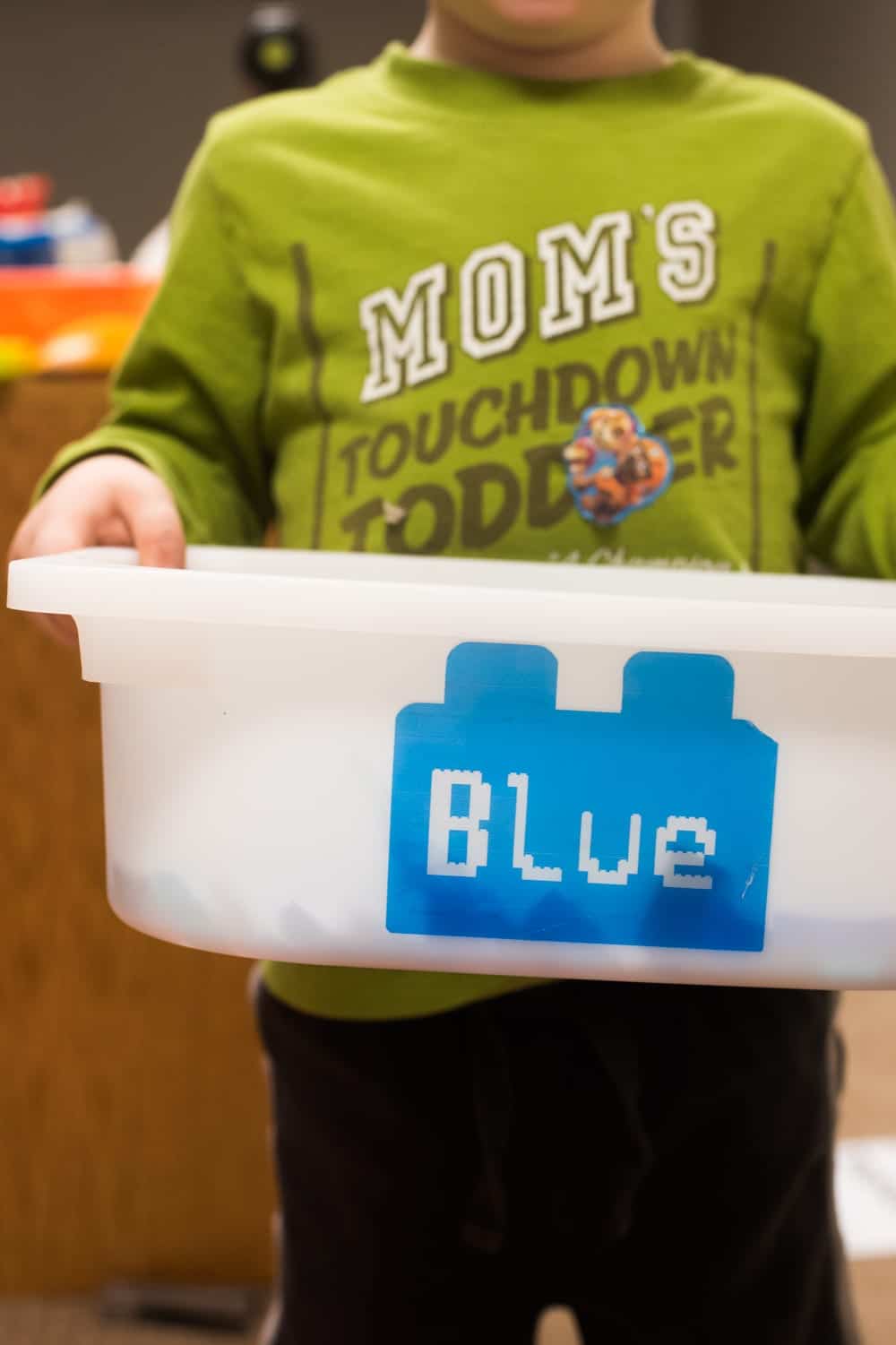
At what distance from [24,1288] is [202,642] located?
2.59 ft

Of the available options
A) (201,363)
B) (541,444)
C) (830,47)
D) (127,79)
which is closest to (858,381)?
(541,444)

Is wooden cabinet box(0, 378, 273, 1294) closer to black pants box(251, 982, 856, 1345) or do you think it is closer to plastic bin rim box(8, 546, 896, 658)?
black pants box(251, 982, 856, 1345)

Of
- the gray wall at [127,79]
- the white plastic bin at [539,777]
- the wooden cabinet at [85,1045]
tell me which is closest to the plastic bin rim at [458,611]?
the white plastic bin at [539,777]

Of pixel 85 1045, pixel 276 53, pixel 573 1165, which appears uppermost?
pixel 276 53

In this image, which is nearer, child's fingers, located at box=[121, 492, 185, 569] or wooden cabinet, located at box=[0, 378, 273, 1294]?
child's fingers, located at box=[121, 492, 185, 569]

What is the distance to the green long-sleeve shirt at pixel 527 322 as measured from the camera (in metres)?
0.57

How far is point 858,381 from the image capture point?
583 mm

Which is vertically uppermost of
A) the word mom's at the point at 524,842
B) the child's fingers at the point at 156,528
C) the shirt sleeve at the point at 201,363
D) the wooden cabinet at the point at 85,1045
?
the shirt sleeve at the point at 201,363

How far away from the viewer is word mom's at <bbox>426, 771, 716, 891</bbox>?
1.29 feet

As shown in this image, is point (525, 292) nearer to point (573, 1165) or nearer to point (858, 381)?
point (858, 381)

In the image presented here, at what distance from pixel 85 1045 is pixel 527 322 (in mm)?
625

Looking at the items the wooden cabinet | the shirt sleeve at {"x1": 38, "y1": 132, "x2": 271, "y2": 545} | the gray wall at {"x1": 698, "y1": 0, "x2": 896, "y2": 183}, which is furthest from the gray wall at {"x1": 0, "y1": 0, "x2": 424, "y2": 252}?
the shirt sleeve at {"x1": 38, "y1": 132, "x2": 271, "y2": 545}

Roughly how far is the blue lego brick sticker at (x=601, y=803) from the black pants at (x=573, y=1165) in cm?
17

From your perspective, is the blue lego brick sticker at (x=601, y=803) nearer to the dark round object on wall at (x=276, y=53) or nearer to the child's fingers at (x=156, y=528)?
the child's fingers at (x=156, y=528)
